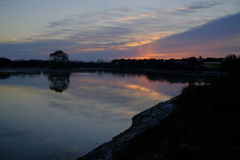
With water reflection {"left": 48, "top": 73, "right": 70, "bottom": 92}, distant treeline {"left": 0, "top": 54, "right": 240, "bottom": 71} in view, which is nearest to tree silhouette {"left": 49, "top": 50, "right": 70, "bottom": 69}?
distant treeline {"left": 0, "top": 54, "right": 240, "bottom": 71}

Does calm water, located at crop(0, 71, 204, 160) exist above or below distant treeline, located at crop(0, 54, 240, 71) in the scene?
below

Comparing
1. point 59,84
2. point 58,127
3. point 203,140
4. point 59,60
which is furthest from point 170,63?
point 203,140

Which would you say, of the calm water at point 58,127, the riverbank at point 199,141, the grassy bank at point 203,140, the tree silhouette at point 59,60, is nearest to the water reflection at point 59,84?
the calm water at point 58,127

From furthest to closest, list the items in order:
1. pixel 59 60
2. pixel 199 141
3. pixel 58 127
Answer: pixel 59 60 → pixel 58 127 → pixel 199 141

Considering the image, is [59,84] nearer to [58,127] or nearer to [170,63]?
[58,127]

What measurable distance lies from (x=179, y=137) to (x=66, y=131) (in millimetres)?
5993

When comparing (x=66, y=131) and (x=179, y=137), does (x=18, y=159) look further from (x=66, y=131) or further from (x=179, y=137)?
(x=179, y=137)

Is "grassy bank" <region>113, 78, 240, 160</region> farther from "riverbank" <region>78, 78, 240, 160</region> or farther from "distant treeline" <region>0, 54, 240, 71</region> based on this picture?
"distant treeline" <region>0, 54, 240, 71</region>

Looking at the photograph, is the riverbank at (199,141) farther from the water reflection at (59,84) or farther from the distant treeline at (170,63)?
the water reflection at (59,84)

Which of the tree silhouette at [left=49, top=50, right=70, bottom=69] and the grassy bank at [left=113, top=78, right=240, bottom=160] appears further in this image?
the tree silhouette at [left=49, top=50, right=70, bottom=69]

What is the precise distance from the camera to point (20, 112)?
13320 millimetres

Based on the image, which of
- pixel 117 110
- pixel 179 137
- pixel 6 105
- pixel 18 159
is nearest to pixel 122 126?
pixel 117 110

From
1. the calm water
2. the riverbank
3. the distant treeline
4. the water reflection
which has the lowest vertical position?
the calm water

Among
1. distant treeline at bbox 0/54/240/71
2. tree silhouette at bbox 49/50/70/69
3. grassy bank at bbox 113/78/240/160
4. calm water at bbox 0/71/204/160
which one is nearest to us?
grassy bank at bbox 113/78/240/160
